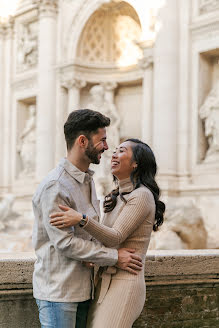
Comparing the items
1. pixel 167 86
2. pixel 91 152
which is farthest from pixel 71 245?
pixel 167 86

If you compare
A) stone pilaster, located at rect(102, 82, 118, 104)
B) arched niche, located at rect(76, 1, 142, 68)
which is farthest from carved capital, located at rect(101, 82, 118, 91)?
arched niche, located at rect(76, 1, 142, 68)

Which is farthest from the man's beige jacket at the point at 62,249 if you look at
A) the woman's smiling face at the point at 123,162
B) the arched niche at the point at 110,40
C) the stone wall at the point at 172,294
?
the arched niche at the point at 110,40

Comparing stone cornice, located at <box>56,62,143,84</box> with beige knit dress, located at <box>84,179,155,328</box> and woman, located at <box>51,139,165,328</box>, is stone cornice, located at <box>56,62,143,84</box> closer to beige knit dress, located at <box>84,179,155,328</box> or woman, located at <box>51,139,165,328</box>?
woman, located at <box>51,139,165,328</box>

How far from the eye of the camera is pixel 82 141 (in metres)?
2.35

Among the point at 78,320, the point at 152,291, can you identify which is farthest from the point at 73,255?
the point at 152,291

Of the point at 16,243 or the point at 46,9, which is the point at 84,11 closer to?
the point at 46,9

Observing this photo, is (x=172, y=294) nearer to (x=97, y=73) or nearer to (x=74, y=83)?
(x=74, y=83)

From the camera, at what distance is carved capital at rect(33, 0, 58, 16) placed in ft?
47.9

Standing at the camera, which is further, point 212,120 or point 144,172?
point 212,120

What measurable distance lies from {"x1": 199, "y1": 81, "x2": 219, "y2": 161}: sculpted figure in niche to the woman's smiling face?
8511mm

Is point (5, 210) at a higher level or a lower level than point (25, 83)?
lower

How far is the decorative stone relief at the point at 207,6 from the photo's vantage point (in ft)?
36.2

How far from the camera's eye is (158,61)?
11.6m

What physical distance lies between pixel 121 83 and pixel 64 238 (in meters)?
12.1
